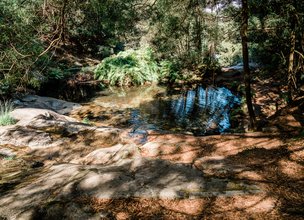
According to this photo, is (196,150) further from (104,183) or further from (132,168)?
(104,183)

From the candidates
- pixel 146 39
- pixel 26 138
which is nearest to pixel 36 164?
pixel 26 138

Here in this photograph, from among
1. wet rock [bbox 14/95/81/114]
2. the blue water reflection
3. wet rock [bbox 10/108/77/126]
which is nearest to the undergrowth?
the blue water reflection

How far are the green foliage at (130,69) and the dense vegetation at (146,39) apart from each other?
0.21ft

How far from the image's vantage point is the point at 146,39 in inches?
Answer: 868

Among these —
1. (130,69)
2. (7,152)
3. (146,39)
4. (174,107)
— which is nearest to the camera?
(7,152)

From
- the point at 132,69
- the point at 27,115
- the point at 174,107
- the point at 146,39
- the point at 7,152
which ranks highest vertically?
the point at 146,39

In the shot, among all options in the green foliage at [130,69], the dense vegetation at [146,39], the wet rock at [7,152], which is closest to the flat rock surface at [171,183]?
the wet rock at [7,152]

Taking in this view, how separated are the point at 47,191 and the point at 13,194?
453 mm

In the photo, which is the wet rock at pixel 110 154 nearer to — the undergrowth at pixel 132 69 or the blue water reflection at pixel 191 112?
the blue water reflection at pixel 191 112

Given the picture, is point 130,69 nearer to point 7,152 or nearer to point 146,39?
point 146,39

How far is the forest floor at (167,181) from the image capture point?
9.21 ft

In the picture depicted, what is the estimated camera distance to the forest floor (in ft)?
9.21

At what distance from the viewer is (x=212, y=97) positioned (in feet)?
44.1

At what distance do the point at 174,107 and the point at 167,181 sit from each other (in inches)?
341
